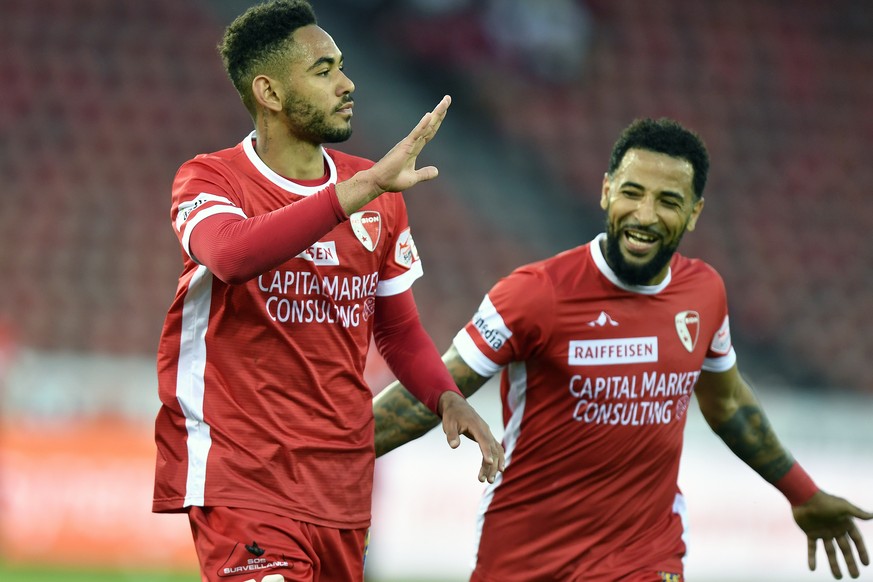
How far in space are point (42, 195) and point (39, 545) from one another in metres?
4.74

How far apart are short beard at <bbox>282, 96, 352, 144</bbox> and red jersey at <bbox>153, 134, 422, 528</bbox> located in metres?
0.17

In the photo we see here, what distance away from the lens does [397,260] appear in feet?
15.5

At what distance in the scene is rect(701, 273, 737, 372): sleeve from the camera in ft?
18.3

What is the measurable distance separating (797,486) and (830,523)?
20 cm

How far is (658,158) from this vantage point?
5.31 m

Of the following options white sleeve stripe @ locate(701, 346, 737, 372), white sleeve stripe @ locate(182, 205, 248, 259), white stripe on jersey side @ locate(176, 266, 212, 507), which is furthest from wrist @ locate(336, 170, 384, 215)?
white sleeve stripe @ locate(701, 346, 737, 372)

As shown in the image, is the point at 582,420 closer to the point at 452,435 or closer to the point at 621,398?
Answer: the point at 621,398

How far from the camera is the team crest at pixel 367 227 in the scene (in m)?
4.54

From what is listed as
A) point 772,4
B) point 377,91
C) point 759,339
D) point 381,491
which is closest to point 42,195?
point 377,91

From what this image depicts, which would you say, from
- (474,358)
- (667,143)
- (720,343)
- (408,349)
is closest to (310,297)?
(408,349)

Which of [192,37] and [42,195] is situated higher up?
[192,37]

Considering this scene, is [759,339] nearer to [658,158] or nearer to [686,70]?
[686,70]

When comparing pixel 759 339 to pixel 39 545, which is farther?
pixel 759 339

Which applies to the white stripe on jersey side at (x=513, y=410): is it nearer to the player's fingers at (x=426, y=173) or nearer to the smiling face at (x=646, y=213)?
the smiling face at (x=646, y=213)
